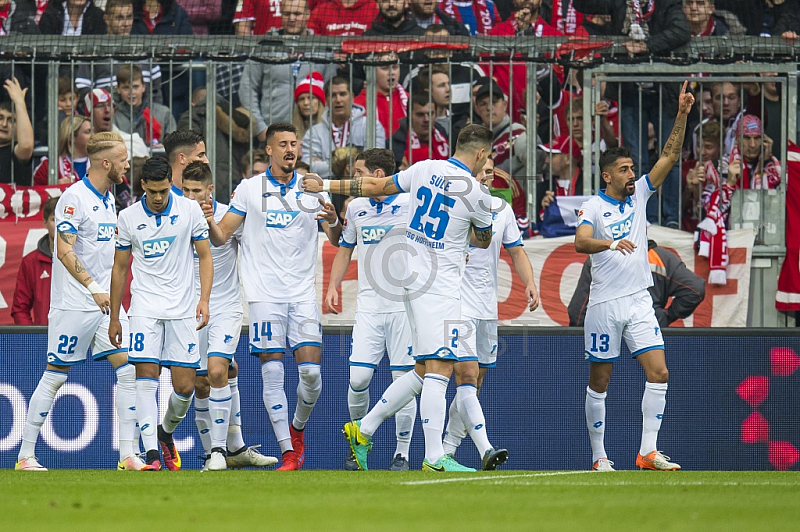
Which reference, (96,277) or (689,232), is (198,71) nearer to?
(96,277)

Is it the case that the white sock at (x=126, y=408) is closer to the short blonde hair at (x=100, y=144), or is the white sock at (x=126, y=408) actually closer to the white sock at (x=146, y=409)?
the white sock at (x=146, y=409)

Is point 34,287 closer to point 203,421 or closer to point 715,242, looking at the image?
point 203,421

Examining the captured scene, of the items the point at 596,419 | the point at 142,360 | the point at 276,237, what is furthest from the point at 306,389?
the point at 596,419

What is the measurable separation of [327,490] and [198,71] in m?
5.82

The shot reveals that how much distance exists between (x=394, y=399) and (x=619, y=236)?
224 cm

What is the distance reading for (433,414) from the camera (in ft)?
25.9

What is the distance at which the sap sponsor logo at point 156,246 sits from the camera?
8.19 meters

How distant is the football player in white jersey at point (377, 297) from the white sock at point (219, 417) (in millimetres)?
1021

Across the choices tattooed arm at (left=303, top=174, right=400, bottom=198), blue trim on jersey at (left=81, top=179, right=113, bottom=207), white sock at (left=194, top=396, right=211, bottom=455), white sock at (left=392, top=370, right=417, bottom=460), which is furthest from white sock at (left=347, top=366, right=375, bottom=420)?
blue trim on jersey at (left=81, top=179, right=113, bottom=207)

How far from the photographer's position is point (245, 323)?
34.9ft

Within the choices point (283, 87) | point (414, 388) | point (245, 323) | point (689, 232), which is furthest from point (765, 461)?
point (283, 87)

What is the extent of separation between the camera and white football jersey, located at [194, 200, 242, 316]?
903 cm

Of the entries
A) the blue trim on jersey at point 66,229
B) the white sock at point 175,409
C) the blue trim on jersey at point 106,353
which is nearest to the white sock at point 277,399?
the white sock at point 175,409

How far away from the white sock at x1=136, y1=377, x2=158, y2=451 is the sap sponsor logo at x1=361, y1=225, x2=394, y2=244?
2096 millimetres
